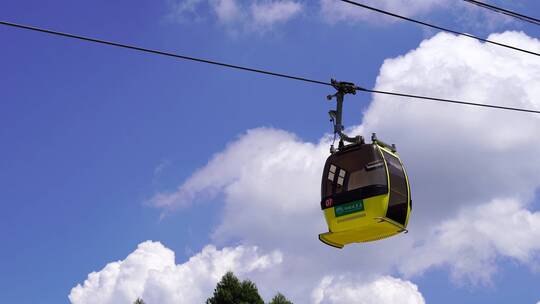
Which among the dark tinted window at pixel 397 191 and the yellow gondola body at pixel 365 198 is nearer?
the yellow gondola body at pixel 365 198

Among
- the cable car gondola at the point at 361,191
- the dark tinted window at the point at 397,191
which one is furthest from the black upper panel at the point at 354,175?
the dark tinted window at the point at 397,191

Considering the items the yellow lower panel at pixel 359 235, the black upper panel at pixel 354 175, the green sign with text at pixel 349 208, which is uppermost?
the black upper panel at pixel 354 175

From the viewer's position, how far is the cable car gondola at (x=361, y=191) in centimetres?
1742

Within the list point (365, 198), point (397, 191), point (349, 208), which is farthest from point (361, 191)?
point (397, 191)

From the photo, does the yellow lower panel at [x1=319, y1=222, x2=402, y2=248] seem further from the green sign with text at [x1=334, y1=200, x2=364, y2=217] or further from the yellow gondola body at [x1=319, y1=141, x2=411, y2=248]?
the green sign with text at [x1=334, y1=200, x2=364, y2=217]

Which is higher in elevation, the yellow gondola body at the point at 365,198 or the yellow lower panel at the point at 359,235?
the yellow gondola body at the point at 365,198

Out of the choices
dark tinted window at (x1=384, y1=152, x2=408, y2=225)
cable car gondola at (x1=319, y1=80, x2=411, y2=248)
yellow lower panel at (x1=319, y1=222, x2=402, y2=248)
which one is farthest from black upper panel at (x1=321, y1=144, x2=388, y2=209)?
yellow lower panel at (x1=319, y1=222, x2=402, y2=248)

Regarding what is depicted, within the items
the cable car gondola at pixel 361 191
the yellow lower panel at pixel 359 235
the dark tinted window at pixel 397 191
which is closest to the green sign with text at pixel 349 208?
the cable car gondola at pixel 361 191

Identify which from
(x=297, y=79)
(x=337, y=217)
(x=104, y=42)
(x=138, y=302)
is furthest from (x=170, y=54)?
(x=138, y=302)

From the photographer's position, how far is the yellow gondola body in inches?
685

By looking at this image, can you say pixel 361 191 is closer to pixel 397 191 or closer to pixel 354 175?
pixel 354 175

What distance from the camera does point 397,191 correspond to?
18.0 meters

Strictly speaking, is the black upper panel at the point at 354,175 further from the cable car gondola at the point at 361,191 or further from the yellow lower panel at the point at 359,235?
the yellow lower panel at the point at 359,235

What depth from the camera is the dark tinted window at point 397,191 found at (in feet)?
57.9
